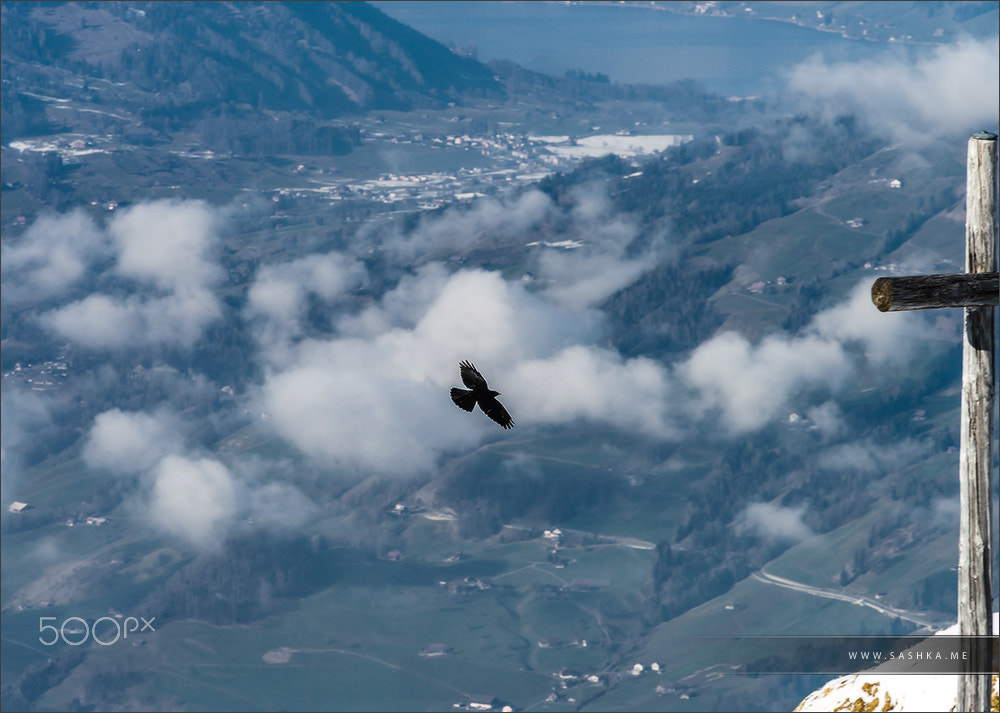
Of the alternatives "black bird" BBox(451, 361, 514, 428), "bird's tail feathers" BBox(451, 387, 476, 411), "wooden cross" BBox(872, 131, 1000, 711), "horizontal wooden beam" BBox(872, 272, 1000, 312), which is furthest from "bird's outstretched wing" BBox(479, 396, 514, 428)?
"wooden cross" BBox(872, 131, 1000, 711)

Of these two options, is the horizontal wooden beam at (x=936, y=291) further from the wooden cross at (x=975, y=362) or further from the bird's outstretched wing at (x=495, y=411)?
the bird's outstretched wing at (x=495, y=411)

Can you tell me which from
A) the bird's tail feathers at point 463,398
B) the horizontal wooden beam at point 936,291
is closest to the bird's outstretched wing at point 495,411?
the bird's tail feathers at point 463,398

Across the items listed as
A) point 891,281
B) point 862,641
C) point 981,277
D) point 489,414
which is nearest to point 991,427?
point 981,277

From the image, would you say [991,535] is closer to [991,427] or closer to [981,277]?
[991,427]

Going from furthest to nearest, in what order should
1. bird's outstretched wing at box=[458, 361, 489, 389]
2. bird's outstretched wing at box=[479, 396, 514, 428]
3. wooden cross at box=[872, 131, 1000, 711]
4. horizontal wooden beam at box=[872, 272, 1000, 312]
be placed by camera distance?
1. wooden cross at box=[872, 131, 1000, 711]
2. horizontal wooden beam at box=[872, 272, 1000, 312]
3. bird's outstretched wing at box=[458, 361, 489, 389]
4. bird's outstretched wing at box=[479, 396, 514, 428]

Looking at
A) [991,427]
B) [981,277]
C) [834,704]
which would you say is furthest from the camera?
[834,704]

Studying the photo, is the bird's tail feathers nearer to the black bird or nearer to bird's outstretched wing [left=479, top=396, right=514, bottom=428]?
the black bird

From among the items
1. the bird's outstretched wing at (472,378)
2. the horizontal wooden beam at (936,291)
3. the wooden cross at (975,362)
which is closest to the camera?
the bird's outstretched wing at (472,378)
